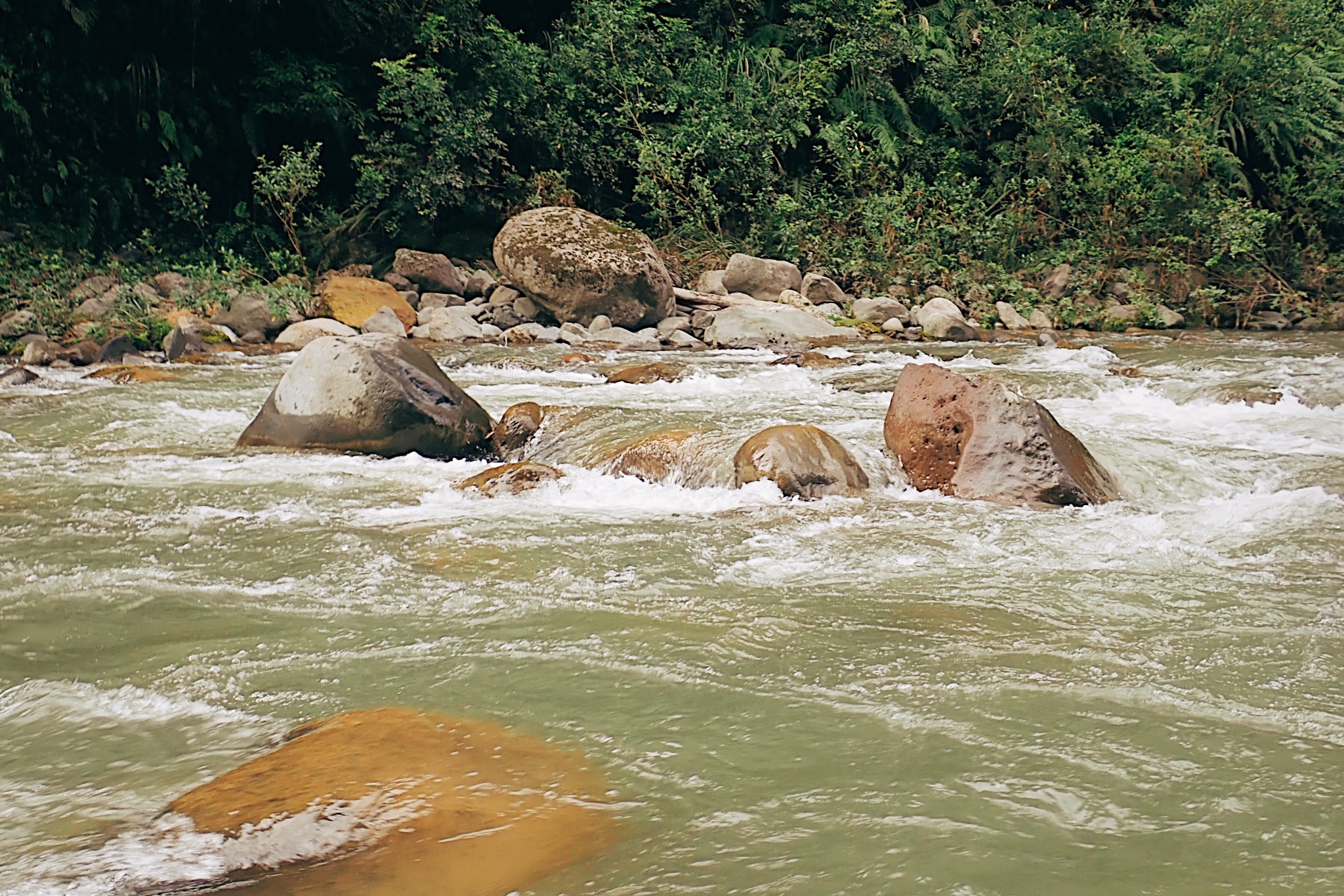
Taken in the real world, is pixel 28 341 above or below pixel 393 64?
below

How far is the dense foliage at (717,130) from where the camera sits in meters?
13.8

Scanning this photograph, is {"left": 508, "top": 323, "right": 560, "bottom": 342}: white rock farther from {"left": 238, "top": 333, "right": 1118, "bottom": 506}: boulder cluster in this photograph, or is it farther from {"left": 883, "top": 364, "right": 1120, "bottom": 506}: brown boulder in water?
{"left": 883, "top": 364, "right": 1120, "bottom": 506}: brown boulder in water

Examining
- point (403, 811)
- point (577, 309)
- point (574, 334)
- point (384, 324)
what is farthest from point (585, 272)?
point (403, 811)

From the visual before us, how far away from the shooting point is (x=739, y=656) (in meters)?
3.27

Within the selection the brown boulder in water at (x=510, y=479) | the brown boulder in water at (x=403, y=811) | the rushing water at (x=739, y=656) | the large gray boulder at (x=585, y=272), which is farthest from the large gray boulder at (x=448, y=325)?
the brown boulder in water at (x=403, y=811)

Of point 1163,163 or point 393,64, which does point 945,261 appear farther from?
point 393,64

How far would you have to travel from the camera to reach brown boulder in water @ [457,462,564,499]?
5668mm

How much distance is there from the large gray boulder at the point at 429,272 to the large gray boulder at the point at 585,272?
0.80 m

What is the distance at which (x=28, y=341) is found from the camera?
10.8m

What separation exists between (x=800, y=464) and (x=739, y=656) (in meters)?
2.46

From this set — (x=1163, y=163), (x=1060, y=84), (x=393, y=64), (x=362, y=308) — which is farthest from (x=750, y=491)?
(x=1060, y=84)

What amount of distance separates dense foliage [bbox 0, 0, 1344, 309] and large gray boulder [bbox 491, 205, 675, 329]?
2.05 meters

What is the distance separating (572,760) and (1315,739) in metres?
1.87

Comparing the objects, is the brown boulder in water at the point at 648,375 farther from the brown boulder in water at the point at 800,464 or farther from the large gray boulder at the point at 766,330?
the brown boulder in water at the point at 800,464
